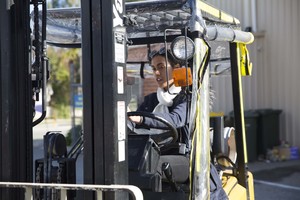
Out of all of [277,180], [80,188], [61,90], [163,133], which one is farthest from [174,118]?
[61,90]

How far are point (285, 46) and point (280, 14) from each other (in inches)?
33.8

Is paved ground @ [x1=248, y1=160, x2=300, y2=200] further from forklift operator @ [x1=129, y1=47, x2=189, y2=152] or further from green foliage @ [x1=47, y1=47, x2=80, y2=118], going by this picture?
green foliage @ [x1=47, y1=47, x2=80, y2=118]

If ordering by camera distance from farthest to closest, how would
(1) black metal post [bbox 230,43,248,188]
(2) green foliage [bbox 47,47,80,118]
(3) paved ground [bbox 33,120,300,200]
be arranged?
(2) green foliage [bbox 47,47,80,118]
(3) paved ground [bbox 33,120,300,200]
(1) black metal post [bbox 230,43,248,188]

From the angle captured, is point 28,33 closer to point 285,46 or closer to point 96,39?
point 96,39

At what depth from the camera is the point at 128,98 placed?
8.75 ft

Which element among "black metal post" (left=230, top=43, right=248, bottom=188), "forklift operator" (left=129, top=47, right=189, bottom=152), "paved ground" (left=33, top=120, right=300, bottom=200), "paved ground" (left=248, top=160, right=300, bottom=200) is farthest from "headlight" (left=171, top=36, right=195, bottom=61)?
"paved ground" (left=248, top=160, right=300, bottom=200)

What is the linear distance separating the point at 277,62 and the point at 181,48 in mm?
10855

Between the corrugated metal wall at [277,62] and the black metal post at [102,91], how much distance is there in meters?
11.1

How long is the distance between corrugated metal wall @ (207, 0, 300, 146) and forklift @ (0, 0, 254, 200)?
9280 millimetres

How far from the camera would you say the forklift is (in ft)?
8.00

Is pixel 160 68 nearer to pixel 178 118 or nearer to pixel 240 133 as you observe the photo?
pixel 178 118

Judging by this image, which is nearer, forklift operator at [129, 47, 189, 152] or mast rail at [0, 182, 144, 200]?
mast rail at [0, 182, 144, 200]

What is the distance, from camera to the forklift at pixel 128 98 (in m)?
2.44

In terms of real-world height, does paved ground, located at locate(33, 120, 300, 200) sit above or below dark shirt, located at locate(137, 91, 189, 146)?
below
